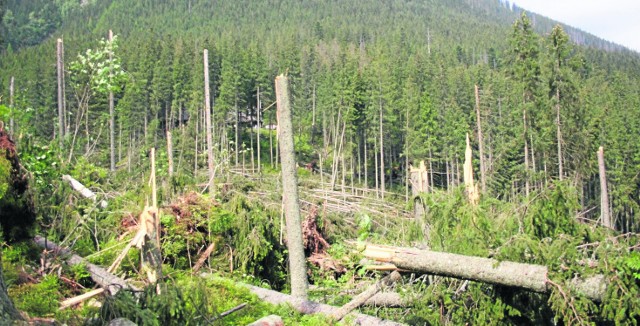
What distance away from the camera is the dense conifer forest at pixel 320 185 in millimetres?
6316

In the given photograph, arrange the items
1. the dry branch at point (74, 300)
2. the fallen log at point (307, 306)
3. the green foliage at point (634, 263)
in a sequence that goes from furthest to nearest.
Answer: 1. the fallen log at point (307, 306)
2. the dry branch at point (74, 300)
3. the green foliage at point (634, 263)

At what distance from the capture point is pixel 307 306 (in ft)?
26.8

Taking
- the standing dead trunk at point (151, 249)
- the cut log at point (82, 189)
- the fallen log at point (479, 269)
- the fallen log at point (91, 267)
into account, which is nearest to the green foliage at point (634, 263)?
the fallen log at point (479, 269)

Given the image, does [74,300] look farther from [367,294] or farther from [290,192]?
[367,294]

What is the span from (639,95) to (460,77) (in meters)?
21.9

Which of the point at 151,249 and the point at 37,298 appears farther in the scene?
the point at 151,249

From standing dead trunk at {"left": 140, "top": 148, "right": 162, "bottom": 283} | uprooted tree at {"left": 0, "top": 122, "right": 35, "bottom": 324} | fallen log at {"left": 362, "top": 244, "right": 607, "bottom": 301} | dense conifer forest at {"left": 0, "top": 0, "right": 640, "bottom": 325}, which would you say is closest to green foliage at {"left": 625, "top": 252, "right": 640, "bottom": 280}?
dense conifer forest at {"left": 0, "top": 0, "right": 640, "bottom": 325}

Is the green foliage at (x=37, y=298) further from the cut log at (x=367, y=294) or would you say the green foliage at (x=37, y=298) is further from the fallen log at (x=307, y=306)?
the cut log at (x=367, y=294)

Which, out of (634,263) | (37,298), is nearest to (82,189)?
(37,298)

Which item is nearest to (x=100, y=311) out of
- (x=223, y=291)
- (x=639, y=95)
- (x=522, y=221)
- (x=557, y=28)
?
(x=223, y=291)

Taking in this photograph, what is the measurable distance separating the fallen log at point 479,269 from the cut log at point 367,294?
0.83 feet

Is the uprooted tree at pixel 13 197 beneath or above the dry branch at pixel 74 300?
above

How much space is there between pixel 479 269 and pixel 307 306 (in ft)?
9.58

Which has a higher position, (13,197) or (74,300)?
(13,197)
